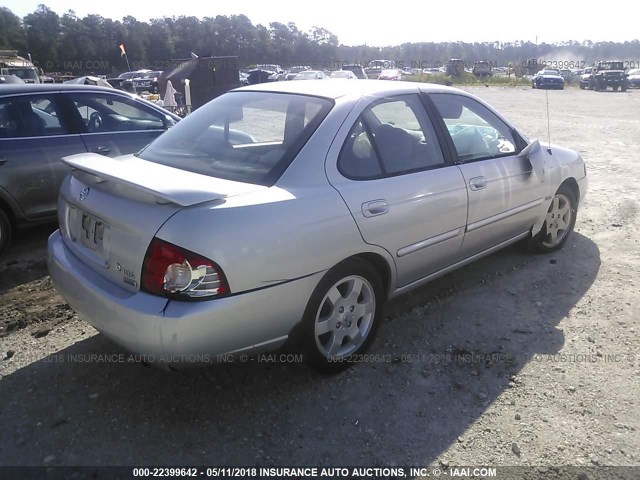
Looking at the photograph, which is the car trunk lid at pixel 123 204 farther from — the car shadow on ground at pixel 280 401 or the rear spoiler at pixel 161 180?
the car shadow on ground at pixel 280 401

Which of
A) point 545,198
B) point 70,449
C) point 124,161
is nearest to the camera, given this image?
point 70,449

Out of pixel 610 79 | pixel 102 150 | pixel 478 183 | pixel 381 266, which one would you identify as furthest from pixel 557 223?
pixel 610 79

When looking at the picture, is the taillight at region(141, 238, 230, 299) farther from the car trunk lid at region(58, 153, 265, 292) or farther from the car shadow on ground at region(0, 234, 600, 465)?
the car shadow on ground at region(0, 234, 600, 465)

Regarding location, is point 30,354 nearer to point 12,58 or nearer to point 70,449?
point 70,449

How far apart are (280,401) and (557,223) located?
332 cm

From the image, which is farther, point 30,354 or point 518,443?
point 30,354

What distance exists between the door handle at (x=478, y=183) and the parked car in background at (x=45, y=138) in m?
3.58

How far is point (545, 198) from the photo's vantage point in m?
4.38

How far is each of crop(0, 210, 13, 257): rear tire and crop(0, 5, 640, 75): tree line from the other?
44.9 metres

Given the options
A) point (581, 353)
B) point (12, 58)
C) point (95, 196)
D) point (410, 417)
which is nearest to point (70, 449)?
point (95, 196)

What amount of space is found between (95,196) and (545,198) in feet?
11.7

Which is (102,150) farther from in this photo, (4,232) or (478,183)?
(478,183)

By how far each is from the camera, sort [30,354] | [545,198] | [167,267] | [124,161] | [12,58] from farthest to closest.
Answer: [12,58]
[545,198]
[30,354]
[124,161]
[167,267]

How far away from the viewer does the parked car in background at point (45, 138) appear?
4652mm
